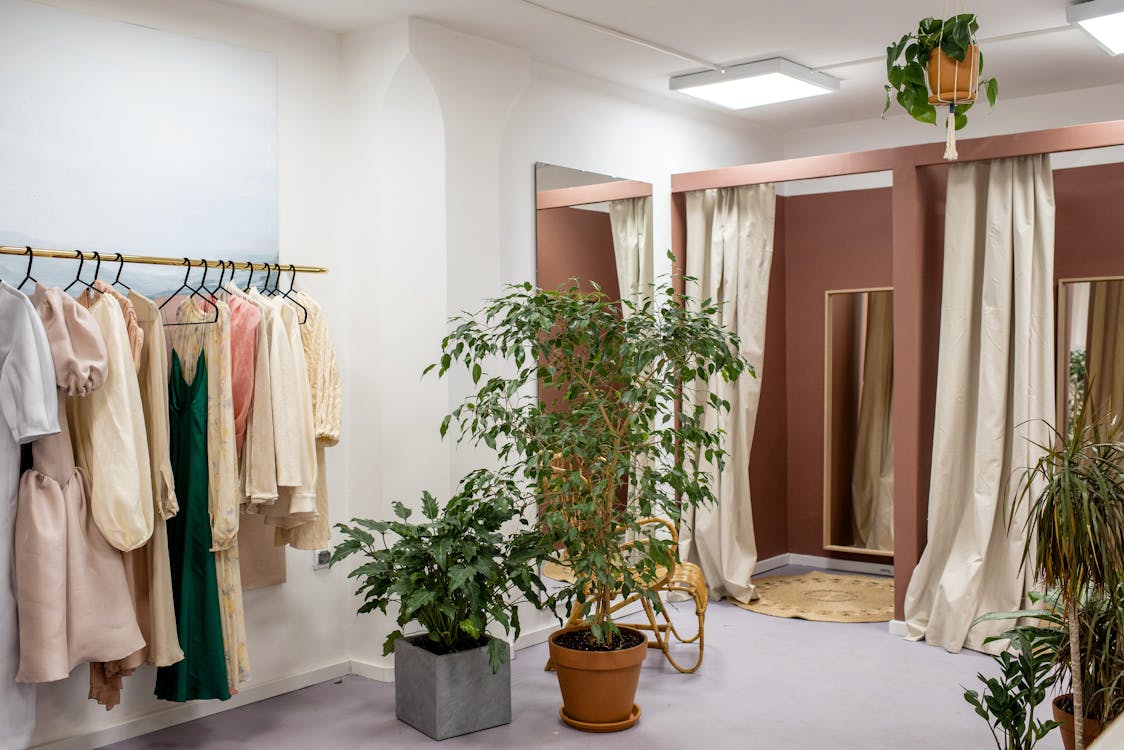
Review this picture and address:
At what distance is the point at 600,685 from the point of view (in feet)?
12.4

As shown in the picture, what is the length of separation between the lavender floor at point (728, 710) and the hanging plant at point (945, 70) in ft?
6.76

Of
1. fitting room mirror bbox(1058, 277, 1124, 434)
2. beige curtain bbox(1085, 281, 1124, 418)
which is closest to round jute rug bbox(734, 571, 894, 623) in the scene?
fitting room mirror bbox(1058, 277, 1124, 434)

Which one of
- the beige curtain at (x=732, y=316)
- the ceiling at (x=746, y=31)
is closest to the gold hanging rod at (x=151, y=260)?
the ceiling at (x=746, y=31)

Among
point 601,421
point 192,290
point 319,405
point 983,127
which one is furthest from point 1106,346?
point 192,290

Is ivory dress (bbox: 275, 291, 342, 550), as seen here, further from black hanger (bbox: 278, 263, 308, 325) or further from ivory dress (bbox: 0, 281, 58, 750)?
ivory dress (bbox: 0, 281, 58, 750)

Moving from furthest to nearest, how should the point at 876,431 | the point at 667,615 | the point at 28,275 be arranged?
the point at 876,431
the point at 667,615
the point at 28,275

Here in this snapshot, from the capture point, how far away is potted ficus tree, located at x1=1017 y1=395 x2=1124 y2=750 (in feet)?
9.15

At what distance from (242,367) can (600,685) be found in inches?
67.9

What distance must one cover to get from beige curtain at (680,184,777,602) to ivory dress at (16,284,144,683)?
3127 mm

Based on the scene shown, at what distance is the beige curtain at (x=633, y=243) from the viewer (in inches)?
217

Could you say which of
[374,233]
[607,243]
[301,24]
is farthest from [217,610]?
[607,243]

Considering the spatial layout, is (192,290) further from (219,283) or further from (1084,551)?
(1084,551)

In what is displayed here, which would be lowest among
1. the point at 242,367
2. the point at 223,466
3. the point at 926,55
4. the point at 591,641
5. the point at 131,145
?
the point at 591,641

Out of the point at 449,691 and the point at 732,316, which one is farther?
the point at 732,316
